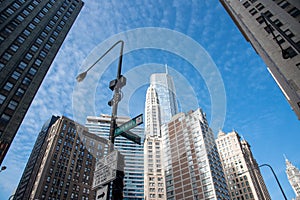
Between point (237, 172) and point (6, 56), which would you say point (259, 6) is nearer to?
point (6, 56)

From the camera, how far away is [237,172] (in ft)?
261

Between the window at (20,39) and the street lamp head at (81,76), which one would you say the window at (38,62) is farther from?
the street lamp head at (81,76)

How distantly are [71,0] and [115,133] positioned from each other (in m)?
68.9

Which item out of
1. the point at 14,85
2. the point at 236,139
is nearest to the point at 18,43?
the point at 14,85

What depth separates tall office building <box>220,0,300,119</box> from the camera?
2192cm

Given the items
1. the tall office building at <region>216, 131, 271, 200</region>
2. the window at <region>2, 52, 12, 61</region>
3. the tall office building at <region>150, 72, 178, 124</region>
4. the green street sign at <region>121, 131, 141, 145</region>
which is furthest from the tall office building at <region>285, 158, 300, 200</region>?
the window at <region>2, 52, 12, 61</region>

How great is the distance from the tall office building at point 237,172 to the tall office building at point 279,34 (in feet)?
175

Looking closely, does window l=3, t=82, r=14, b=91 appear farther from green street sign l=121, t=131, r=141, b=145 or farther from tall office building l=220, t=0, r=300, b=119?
tall office building l=220, t=0, r=300, b=119

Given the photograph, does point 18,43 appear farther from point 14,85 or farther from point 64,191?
point 64,191

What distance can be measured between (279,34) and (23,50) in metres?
45.9

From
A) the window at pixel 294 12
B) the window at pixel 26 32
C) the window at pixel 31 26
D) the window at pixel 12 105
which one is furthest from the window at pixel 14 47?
the window at pixel 294 12

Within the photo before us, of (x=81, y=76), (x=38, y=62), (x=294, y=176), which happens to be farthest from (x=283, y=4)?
(x=294, y=176)

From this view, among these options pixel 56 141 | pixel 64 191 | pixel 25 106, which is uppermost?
pixel 56 141

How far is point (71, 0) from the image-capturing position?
5959 centimetres
